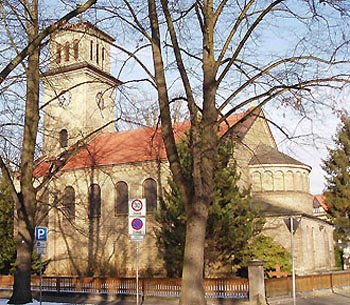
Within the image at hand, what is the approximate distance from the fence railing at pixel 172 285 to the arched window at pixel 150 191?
11.0 metres

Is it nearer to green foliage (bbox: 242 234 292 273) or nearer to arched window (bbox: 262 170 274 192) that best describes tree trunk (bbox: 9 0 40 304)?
green foliage (bbox: 242 234 292 273)

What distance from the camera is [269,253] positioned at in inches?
1062

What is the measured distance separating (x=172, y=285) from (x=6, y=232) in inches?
673

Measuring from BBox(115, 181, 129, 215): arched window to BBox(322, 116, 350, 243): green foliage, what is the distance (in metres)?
20.2

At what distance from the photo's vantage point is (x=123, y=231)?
36375 millimetres

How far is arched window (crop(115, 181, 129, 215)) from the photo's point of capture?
36.7m

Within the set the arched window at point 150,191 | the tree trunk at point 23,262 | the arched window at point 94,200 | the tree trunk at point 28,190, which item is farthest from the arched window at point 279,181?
the tree trunk at point 23,262

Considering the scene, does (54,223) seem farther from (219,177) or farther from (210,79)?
(210,79)

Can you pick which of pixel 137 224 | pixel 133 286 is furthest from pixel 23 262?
pixel 133 286

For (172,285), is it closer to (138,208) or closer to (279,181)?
(138,208)

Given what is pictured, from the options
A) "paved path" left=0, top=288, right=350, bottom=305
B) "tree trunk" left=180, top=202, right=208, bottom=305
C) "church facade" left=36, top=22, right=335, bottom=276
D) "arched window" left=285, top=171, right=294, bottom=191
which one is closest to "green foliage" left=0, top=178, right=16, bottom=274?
"church facade" left=36, top=22, right=335, bottom=276

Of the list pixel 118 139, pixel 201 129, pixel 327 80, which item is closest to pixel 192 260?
→ pixel 201 129

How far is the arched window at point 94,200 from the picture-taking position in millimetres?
38062

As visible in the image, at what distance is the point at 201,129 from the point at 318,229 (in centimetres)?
2613
